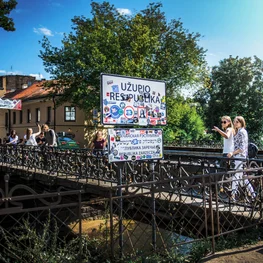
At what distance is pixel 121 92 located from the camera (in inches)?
198

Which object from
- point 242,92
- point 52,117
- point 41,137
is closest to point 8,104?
point 41,137

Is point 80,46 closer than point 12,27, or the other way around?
point 12,27

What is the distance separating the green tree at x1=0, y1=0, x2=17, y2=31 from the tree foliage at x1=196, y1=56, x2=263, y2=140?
17.9 m

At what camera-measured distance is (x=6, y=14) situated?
16.8 meters

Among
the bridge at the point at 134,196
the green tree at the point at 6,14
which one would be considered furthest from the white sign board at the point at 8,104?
the green tree at the point at 6,14

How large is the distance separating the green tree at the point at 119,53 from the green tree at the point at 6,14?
7770 mm

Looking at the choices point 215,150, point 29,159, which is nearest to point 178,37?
point 215,150

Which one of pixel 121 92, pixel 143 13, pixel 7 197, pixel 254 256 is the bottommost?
pixel 254 256

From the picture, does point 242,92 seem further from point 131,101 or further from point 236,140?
point 131,101

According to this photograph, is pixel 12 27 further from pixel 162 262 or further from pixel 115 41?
pixel 162 262

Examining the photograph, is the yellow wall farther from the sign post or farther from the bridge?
the sign post

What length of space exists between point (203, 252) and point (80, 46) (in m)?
22.4

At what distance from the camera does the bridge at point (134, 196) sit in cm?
423

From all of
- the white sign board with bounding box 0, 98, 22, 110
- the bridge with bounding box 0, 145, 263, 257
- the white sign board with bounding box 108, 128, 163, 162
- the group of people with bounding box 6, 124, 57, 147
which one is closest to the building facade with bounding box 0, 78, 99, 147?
the group of people with bounding box 6, 124, 57, 147
